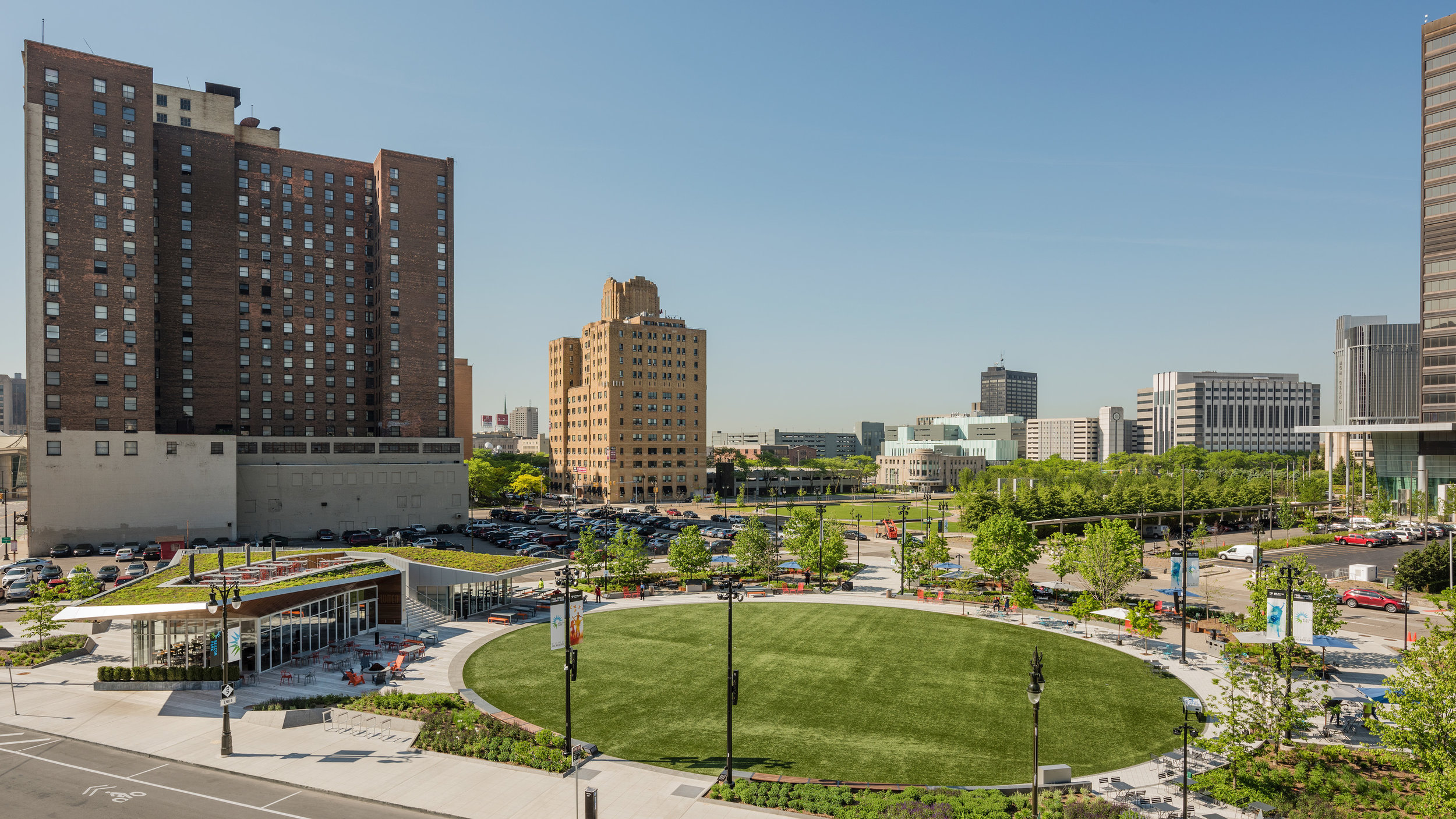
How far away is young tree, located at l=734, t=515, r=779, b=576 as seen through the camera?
63375mm

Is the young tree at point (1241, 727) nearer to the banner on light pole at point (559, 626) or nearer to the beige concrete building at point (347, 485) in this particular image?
the banner on light pole at point (559, 626)

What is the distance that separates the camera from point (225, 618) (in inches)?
1124

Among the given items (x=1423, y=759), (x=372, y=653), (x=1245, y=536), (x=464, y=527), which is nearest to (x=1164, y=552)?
(x=1245, y=536)

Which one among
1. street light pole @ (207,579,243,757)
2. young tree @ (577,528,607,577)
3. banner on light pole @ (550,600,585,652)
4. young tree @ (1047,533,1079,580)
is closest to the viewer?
street light pole @ (207,579,243,757)

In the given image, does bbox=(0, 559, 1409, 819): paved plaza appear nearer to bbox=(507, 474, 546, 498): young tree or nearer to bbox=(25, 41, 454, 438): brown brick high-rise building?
bbox=(25, 41, 454, 438): brown brick high-rise building

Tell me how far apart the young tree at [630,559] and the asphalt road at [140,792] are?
32994 millimetres

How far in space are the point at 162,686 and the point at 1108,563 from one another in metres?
52.2

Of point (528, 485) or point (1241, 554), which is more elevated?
point (528, 485)

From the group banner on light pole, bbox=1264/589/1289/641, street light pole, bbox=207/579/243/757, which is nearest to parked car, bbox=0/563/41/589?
street light pole, bbox=207/579/243/757

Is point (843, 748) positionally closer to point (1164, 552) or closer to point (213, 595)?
point (213, 595)

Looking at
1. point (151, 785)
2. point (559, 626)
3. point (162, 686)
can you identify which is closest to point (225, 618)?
Result: point (151, 785)

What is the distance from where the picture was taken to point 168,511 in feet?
262

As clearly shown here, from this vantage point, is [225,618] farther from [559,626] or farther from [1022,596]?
[1022,596]

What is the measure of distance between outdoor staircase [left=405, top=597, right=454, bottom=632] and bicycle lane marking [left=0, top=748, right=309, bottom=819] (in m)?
20.3
